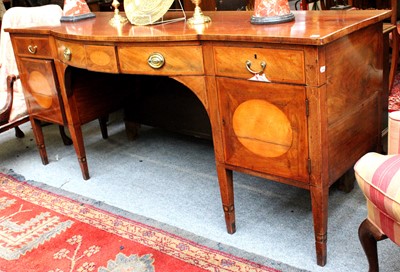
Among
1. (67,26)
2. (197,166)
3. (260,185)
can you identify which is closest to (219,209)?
(260,185)

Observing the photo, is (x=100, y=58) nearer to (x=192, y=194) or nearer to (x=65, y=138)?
(x=192, y=194)

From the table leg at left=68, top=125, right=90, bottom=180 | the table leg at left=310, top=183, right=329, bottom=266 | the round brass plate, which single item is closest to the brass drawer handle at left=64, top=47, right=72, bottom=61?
the round brass plate

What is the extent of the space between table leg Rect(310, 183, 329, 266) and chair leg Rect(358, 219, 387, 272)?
161 millimetres

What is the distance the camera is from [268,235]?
72.9 inches

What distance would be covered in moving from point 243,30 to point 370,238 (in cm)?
76

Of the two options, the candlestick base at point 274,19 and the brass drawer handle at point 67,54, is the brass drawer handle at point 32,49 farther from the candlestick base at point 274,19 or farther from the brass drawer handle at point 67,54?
the candlestick base at point 274,19

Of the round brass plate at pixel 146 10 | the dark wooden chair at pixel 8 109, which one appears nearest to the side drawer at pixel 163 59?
the round brass plate at pixel 146 10

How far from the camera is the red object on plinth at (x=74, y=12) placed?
97.1 inches

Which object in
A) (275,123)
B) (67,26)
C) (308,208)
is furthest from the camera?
(67,26)

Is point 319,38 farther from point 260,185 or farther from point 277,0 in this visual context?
point 260,185

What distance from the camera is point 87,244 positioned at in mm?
1942

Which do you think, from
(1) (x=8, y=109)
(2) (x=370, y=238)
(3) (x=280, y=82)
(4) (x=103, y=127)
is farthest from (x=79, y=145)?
(2) (x=370, y=238)

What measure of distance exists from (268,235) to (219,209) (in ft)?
0.98

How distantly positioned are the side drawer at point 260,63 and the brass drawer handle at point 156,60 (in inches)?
9.2
